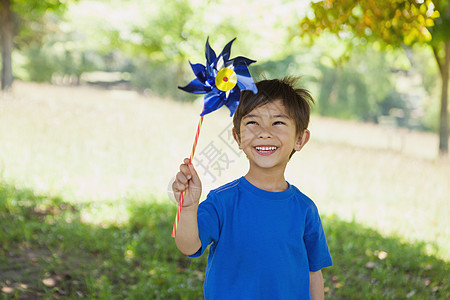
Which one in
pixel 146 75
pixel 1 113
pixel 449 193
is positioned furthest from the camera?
pixel 146 75

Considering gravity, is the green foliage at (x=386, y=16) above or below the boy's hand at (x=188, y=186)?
above

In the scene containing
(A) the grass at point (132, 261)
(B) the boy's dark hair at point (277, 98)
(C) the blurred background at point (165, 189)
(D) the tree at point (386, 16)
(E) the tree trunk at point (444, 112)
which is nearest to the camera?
(B) the boy's dark hair at point (277, 98)

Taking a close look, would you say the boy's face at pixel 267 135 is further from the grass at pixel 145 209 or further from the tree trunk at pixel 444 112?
the tree trunk at pixel 444 112

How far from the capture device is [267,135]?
65.1 inches

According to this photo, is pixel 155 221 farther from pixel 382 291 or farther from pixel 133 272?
pixel 382 291

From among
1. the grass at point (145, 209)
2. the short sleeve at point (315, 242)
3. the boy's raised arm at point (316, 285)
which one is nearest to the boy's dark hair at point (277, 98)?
the grass at point (145, 209)

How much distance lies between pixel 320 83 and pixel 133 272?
3040 centimetres

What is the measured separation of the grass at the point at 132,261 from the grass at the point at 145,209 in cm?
1

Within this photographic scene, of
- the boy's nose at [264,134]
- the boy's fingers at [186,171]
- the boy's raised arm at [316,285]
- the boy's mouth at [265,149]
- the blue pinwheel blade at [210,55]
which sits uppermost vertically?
the blue pinwheel blade at [210,55]

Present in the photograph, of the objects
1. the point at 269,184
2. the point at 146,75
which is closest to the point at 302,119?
the point at 269,184

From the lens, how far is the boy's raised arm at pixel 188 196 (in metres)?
1.46

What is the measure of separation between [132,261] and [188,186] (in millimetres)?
2564

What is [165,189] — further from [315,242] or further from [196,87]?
[196,87]

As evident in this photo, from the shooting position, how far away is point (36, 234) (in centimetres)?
417
